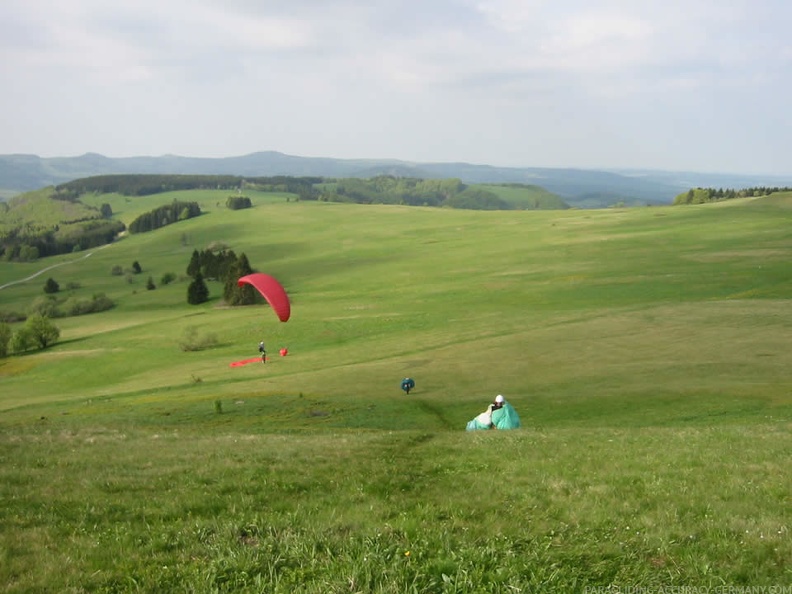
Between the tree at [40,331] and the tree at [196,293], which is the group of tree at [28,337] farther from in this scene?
the tree at [196,293]

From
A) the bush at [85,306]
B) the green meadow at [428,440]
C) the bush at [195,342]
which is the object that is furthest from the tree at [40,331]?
the bush at [85,306]

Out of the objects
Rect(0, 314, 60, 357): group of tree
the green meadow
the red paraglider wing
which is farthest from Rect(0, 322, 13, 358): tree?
the red paraglider wing

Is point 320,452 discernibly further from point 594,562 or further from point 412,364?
point 412,364

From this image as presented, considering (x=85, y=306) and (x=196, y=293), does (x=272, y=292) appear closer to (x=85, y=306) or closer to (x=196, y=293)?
(x=196, y=293)

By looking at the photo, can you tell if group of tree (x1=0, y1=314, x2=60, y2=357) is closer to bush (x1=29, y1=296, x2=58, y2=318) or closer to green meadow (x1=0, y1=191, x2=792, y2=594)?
green meadow (x1=0, y1=191, x2=792, y2=594)

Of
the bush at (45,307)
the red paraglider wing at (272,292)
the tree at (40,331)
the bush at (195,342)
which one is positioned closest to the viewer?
the red paraglider wing at (272,292)

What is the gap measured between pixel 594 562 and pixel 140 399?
1678 inches

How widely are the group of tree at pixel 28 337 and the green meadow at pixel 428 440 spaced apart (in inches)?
111

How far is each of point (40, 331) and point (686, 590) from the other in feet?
295

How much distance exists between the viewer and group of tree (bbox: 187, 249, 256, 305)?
100 meters

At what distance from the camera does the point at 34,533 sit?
385 inches

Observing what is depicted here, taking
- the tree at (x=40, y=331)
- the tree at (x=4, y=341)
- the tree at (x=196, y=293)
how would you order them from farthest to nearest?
the tree at (x=196, y=293), the tree at (x=40, y=331), the tree at (x=4, y=341)

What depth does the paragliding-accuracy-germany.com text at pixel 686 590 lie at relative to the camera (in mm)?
8023

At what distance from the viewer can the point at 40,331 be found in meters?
82.9
